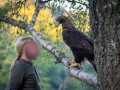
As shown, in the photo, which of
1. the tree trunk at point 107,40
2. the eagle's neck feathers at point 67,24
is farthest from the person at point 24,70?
the eagle's neck feathers at point 67,24

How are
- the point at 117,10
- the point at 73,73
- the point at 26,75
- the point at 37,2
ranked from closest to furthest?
the point at 117,10, the point at 26,75, the point at 73,73, the point at 37,2

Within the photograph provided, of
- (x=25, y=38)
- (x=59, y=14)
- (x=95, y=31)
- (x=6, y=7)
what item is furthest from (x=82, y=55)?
(x=95, y=31)

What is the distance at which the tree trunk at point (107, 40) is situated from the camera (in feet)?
8.31

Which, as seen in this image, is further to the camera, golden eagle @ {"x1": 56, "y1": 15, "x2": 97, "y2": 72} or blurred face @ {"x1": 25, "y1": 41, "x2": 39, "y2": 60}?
golden eagle @ {"x1": 56, "y1": 15, "x2": 97, "y2": 72}

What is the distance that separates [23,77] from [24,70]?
0.22 feet

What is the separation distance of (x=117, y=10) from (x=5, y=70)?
29427 millimetres

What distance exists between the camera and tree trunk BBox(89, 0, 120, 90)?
2533 millimetres

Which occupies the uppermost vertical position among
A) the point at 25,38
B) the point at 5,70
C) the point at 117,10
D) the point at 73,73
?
the point at 117,10

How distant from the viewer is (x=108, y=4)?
2.56 metres

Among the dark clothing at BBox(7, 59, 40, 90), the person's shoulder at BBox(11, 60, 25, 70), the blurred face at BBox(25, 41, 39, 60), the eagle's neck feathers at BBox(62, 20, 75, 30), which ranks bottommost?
the eagle's neck feathers at BBox(62, 20, 75, 30)

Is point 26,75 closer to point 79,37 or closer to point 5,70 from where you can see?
point 79,37

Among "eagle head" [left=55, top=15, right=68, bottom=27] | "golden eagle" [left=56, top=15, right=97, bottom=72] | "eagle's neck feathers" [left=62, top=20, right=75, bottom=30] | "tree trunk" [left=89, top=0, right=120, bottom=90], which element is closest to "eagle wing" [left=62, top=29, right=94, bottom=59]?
"golden eagle" [left=56, top=15, right=97, bottom=72]

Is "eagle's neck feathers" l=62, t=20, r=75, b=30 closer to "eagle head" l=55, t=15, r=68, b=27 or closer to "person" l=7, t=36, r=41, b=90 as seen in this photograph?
"eagle head" l=55, t=15, r=68, b=27

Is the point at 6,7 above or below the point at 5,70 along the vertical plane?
above
